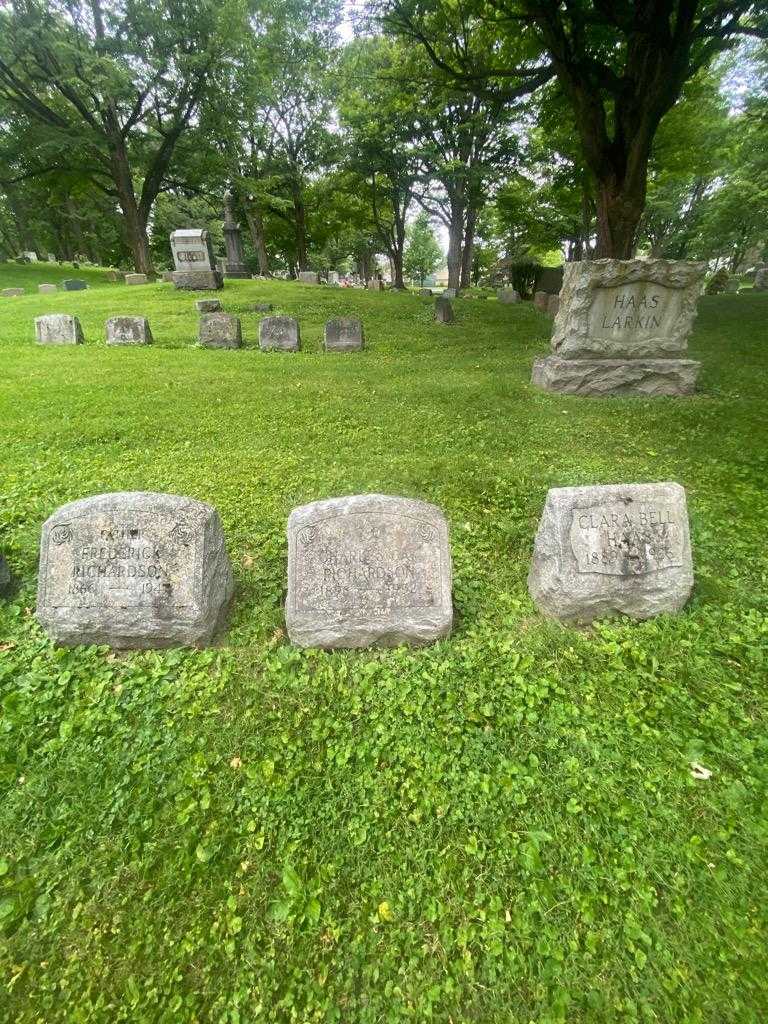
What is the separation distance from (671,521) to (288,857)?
9.55 ft

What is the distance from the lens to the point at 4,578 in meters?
3.27

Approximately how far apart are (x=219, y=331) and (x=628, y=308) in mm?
8435

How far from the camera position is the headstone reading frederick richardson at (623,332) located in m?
7.05

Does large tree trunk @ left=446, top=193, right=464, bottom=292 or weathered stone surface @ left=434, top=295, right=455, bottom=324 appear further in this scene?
large tree trunk @ left=446, top=193, right=464, bottom=292

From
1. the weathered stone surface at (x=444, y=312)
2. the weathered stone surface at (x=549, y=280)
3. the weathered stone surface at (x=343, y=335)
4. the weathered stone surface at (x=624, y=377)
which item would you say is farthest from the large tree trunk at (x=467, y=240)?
the weathered stone surface at (x=624, y=377)

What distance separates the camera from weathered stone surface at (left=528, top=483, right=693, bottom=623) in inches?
117

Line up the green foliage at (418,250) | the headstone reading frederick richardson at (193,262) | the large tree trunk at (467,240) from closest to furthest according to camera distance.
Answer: the headstone reading frederick richardson at (193,262) → the large tree trunk at (467,240) → the green foliage at (418,250)

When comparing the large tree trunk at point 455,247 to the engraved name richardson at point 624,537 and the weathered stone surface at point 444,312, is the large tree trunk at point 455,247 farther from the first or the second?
the engraved name richardson at point 624,537

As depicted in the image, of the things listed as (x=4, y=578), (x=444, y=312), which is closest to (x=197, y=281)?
(x=444, y=312)

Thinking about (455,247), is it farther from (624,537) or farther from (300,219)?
(624,537)

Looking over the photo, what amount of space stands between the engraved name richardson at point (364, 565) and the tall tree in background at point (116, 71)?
2533cm

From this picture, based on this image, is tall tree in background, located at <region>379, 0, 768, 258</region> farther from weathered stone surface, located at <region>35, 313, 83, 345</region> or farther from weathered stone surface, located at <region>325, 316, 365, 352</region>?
weathered stone surface, located at <region>35, 313, 83, 345</region>

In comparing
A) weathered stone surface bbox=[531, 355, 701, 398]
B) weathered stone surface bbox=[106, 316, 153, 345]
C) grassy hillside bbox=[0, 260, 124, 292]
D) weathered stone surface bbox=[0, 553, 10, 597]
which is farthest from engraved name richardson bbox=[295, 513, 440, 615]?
grassy hillside bbox=[0, 260, 124, 292]

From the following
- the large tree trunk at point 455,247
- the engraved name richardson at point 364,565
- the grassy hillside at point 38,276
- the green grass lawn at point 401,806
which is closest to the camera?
the green grass lawn at point 401,806
